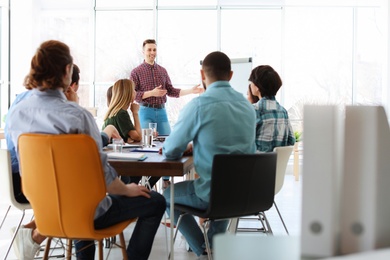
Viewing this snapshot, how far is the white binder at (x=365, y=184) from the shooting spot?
1170 mm

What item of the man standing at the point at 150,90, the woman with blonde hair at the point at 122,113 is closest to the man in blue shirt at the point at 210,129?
the woman with blonde hair at the point at 122,113

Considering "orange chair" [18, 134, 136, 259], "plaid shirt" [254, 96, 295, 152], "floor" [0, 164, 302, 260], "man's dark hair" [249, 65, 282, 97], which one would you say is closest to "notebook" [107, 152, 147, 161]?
"orange chair" [18, 134, 136, 259]

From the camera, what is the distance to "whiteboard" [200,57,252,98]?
22.6 ft

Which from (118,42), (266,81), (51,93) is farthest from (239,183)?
(118,42)

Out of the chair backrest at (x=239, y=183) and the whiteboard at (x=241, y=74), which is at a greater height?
the whiteboard at (x=241, y=74)

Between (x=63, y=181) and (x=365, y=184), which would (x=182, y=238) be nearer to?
(x=63, y=181)

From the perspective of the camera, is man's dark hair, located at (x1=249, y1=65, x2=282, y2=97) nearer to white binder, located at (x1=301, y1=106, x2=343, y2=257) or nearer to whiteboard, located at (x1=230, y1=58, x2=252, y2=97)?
white binder, located at (x1=301, y1=106, x2=343, y2=257)

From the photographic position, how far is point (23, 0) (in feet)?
27.3

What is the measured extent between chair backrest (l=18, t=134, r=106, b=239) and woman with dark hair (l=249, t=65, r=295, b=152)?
160cm

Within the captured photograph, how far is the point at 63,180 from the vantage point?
2.30 metres

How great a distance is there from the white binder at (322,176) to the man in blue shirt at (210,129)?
66.7 inches

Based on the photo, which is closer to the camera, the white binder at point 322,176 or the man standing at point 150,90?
the white binder at point 322,176

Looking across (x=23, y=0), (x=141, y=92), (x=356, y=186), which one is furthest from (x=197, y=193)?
(x=23, y=0)

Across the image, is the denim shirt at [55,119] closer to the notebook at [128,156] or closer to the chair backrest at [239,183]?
the notebook at [128,156]
